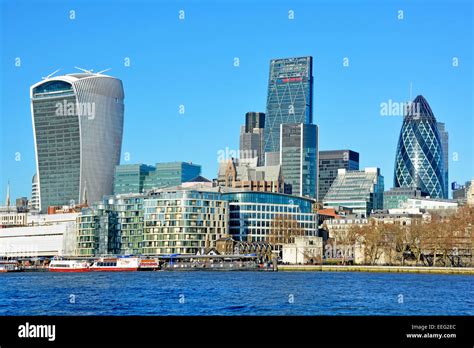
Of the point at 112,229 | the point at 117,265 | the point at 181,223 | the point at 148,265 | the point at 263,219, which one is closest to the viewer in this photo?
the point at 117,265

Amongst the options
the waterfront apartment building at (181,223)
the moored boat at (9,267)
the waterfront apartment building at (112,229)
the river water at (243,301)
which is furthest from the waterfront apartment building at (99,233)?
the river water at (243,301)

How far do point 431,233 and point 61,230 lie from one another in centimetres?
9862

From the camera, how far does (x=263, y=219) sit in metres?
173

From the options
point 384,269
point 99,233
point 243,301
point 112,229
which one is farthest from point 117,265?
point 243,301

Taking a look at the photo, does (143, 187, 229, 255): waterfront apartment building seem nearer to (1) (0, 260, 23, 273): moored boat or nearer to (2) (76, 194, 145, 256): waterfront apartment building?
(2) (76, 194, 145, 256): waterfront apartment building

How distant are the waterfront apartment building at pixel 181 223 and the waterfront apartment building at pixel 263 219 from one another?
25.7 feet

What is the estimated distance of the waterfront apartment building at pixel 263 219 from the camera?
168 metres

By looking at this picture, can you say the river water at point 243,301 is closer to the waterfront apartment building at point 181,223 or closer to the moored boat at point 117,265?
the moored boat at point 117,265

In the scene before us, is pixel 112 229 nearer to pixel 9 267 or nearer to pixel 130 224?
pixel 130 224

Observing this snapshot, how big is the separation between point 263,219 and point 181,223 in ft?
74.6

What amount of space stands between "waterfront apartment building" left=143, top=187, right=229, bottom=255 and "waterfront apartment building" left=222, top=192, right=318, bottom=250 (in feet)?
25.7

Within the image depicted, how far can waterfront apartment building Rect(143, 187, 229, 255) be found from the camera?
156875 millimetres
